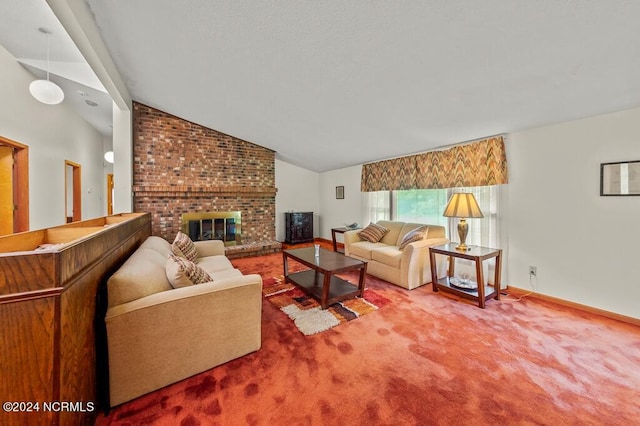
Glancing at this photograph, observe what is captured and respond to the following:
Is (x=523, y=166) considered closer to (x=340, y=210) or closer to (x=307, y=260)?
(x=307, y=260)

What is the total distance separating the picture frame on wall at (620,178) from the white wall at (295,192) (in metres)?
5.22

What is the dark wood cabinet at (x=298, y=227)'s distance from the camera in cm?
602

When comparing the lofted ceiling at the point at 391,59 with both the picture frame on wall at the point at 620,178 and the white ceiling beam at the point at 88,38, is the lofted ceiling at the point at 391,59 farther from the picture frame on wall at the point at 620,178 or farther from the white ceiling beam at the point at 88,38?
the picture frame on wall at the point at 620,178

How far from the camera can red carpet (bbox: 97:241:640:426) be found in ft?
4.38

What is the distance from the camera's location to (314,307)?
2.57 meters

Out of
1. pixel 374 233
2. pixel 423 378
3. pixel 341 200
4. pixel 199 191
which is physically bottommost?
pixel 423 378

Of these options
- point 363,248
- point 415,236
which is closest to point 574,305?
point 415,236

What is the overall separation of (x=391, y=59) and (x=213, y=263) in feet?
8.84

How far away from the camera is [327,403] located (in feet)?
4.64

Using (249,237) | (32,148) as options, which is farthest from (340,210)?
(32,148)

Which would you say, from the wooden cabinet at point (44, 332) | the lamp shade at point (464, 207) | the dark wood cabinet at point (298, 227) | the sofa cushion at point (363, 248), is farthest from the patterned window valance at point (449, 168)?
the wooden cabinet at point (44, 332)

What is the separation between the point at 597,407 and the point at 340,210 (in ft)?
16.0

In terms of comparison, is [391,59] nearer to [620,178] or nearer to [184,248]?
[620,178]

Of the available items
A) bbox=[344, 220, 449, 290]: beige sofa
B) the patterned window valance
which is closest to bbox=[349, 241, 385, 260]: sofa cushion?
bbox=[344, 220, 449, 290]: beige sofa
